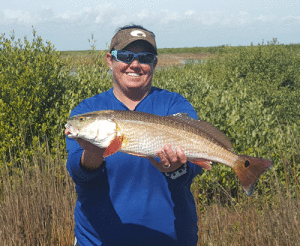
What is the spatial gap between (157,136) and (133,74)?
0.72m

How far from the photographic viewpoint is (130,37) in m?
2.96

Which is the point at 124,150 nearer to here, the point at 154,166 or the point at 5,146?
the point at 154,166

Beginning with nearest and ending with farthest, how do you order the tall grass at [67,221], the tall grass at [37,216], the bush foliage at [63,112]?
the tall grass at [67,221], the tall grass at [37,216], the bush foliage at [63,112]

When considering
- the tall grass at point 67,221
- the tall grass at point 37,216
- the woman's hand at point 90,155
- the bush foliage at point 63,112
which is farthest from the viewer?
the bush foliage at point 63,112

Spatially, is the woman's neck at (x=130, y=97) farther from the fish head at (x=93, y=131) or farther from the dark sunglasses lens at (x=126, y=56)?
the fish head at (x=93, y=131)

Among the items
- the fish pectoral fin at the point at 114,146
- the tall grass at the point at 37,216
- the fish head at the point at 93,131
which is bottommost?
the tall grass at the point at 37,216

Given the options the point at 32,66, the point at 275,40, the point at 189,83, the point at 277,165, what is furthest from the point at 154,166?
the point at 275,40

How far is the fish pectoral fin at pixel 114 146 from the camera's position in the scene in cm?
240

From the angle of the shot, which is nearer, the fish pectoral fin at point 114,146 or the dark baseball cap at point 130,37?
the fish pectoral fin at point 114,146

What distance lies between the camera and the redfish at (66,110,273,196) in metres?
2.48

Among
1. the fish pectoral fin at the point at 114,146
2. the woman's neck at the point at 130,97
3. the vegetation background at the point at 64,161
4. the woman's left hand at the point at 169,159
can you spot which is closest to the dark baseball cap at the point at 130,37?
the woman's neck at the point at 130,97

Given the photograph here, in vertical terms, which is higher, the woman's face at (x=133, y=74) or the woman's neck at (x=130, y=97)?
the woman's face at (x=133, y=74)

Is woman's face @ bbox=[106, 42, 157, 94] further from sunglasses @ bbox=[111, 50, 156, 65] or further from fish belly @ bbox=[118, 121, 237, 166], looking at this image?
fish belly @ bbox=[118, 121, 237, 166]

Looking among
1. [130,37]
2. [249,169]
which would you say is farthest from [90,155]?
[249,169]
